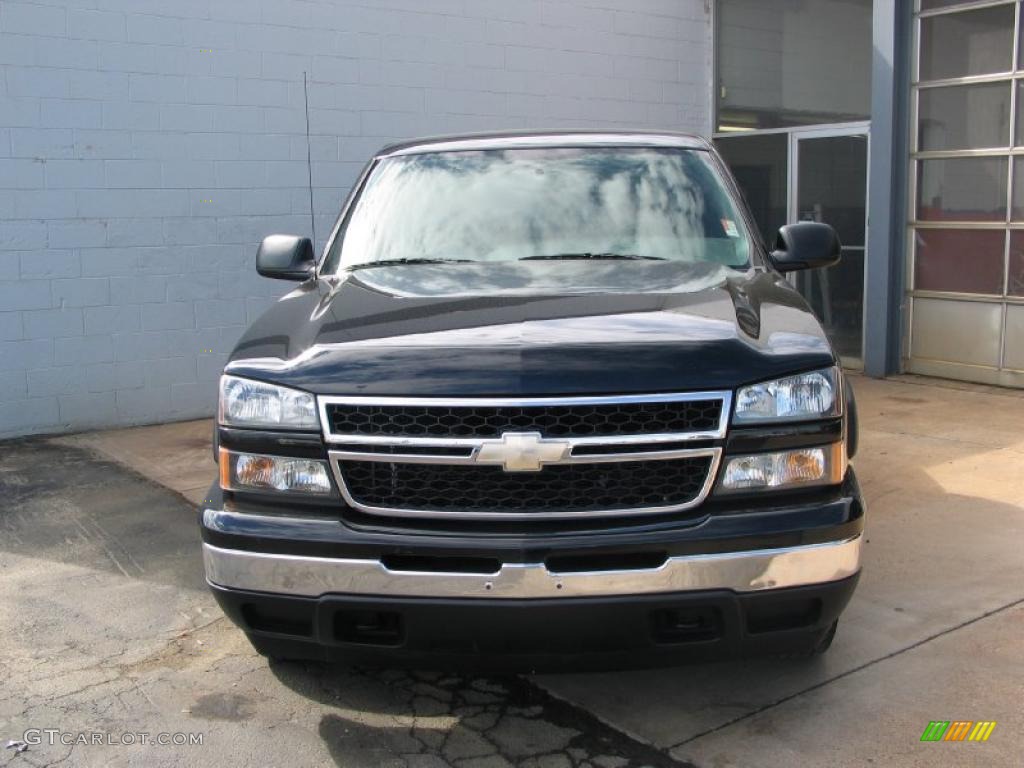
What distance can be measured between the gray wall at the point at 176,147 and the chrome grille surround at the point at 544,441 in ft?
19.1

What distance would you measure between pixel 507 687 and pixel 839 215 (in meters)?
7.78

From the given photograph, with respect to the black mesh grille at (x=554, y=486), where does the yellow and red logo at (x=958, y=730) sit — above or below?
below

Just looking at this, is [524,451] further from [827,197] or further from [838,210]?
[827,197]

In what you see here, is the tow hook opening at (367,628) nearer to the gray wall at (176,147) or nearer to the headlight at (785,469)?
the headlight at (785,469)


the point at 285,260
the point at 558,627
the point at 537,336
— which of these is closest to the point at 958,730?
the point at 558,627

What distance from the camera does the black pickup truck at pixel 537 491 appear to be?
2820mm

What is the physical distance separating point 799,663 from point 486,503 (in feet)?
4.92

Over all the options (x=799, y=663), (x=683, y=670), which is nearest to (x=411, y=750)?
(x=683, y=670)

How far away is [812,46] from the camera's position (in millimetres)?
10398

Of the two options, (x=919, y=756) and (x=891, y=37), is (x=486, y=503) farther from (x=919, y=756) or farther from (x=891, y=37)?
(x=891, y=37)

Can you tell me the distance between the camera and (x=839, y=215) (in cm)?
1012

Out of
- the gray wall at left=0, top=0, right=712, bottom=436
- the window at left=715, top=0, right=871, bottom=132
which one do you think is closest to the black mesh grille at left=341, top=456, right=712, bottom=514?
the gray wall at left=0, top=0, right=712, bottom=436

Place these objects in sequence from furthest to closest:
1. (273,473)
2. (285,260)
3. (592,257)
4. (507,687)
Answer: (285,260) → (592,257) → (507,687) → (273,473)

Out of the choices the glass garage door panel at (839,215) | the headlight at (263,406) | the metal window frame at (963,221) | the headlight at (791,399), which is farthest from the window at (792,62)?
the headlight at (263,406)
